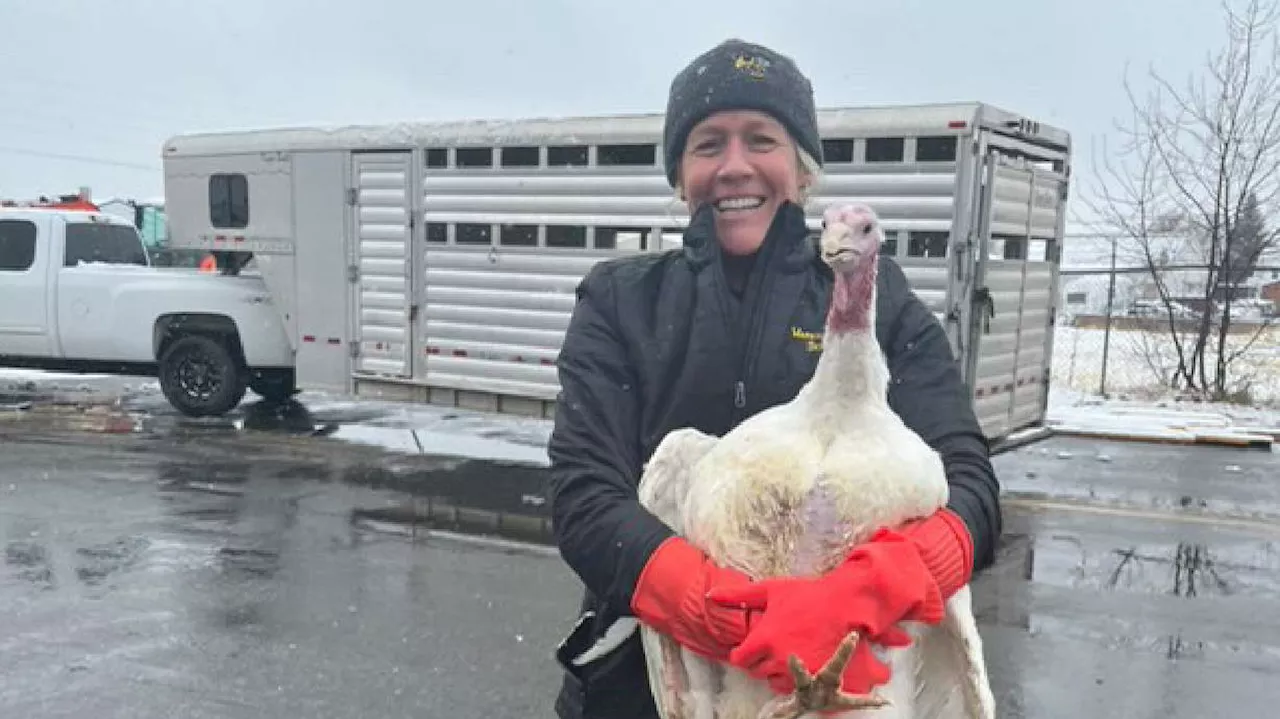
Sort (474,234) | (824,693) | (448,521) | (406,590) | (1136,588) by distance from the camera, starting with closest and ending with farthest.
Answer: (824,693) → (406,590) → (1136,588) → (448,521) → (474,234)

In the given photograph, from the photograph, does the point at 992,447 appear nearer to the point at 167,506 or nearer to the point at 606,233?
the point at 606,233

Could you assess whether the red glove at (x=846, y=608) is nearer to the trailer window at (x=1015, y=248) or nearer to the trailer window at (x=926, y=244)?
the trailer window at (x=926, y=244)

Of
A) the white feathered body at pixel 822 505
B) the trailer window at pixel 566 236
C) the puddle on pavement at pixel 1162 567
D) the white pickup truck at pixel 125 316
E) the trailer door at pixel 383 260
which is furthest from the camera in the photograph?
the white pickup truck at pixel 125 316

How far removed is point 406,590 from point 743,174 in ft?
14.4

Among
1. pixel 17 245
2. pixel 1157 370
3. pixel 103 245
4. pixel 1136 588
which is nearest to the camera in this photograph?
pixel 1136 588

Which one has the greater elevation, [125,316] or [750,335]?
[750,335]

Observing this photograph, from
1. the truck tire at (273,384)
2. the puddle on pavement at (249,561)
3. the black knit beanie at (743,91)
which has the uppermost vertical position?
the black knit beanie at (743,91)

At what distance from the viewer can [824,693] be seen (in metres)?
1.40

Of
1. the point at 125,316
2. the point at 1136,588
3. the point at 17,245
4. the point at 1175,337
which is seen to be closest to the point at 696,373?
the point at 1136,588

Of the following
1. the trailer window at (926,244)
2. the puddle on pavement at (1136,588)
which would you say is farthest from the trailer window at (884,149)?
the puddle on pavement at (1136,588)

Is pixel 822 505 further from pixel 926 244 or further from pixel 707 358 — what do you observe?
pixel 926 244

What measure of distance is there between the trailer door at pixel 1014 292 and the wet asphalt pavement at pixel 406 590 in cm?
75

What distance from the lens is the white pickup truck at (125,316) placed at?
10539mm

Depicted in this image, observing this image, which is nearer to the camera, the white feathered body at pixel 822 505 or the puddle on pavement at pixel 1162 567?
the white feathered body at pixel 822 505
